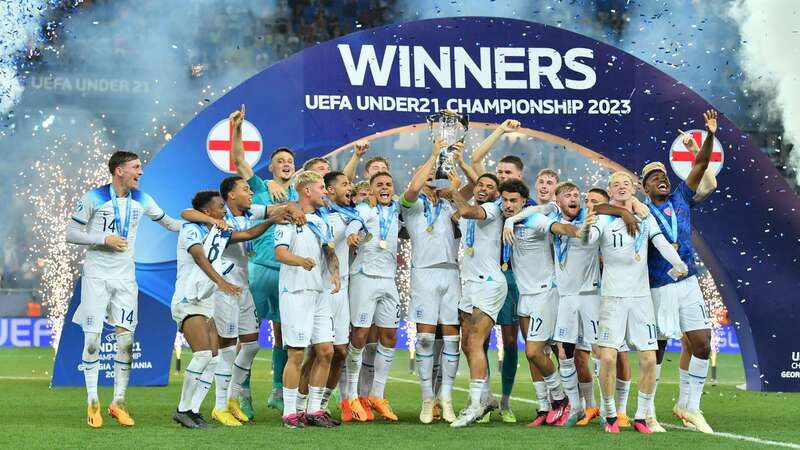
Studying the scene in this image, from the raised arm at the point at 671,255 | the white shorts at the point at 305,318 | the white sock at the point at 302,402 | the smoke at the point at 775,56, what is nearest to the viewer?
the raised arm at the point at 671,255

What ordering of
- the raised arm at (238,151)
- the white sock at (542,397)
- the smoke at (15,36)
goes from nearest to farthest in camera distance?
the white sock at (542,397)
the raised arm at (238,151)
the smoke at (15,36)

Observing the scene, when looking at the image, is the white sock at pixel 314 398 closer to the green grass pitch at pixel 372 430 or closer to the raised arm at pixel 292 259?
the green grass pitch at pixel 372 430

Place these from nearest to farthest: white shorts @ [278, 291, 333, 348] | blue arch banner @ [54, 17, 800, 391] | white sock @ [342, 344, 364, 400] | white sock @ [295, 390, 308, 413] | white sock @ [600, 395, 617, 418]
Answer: white sock @ [600, 395, 617, 418], white shorts @ [278, 291, 333, 348], white sock @ [295, 390, 308, 413], white sock @ [342, 344, 364, 400], blue arch banner @ [54, 17, 800, 391]

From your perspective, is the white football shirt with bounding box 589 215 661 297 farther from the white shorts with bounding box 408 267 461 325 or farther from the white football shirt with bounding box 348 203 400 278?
the white football shirt with bounding box 348 203 400 278

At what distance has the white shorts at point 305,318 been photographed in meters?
10.2

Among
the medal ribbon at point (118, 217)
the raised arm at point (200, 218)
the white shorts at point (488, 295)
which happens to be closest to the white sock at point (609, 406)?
the white shorts at point (488, 295)

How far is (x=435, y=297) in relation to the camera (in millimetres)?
11047

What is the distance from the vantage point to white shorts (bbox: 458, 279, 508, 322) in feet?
35.1

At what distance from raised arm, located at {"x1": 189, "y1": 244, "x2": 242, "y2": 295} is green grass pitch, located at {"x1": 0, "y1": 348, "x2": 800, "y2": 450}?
44.4 inches

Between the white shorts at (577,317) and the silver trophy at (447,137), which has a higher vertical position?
the silver trophy at (447,137)

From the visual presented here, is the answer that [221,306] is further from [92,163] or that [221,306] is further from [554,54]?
[92,163]

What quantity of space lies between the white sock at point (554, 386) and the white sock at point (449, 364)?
2.62 ft

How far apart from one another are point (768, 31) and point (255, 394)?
1145 centimetres

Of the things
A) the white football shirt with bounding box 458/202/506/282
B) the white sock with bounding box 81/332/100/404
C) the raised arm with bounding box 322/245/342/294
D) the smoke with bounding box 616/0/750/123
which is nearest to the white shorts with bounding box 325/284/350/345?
the raised arm with bounding box 322/245/342/294
